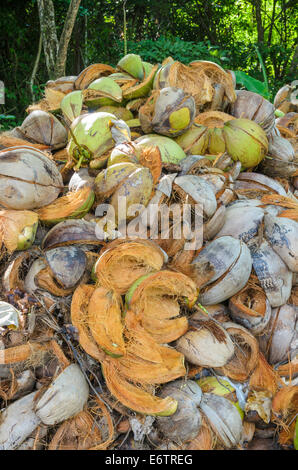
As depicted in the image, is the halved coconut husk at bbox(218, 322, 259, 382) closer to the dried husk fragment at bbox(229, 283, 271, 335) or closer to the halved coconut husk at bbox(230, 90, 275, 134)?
the dried husk fragment at bbox(229, 283, 271, 335)

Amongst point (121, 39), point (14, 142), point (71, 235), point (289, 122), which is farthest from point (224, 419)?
point (121, 39)

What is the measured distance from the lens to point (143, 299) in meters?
1.71

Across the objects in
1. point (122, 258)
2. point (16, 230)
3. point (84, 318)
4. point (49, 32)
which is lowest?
point (84, 318)

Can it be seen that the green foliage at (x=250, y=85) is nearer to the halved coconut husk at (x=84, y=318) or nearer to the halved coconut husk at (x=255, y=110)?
the halved coconut husk at (x=255, y=110)

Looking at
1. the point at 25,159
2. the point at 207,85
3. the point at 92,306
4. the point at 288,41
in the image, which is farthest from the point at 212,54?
the point at 92,306

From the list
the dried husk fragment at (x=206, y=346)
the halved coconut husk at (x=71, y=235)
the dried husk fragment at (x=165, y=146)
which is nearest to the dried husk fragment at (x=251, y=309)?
the dried husk fragment at (x=206, y=346)

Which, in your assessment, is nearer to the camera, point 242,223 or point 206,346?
point 206,346

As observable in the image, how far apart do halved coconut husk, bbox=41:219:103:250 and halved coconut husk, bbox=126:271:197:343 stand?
1.02 ft

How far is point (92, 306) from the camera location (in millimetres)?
1680

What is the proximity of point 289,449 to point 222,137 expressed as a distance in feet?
5.22

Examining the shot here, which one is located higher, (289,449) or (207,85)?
(207,85)

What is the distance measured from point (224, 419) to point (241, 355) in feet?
0.96

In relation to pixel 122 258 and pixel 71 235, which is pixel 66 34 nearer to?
pixel 71 235
